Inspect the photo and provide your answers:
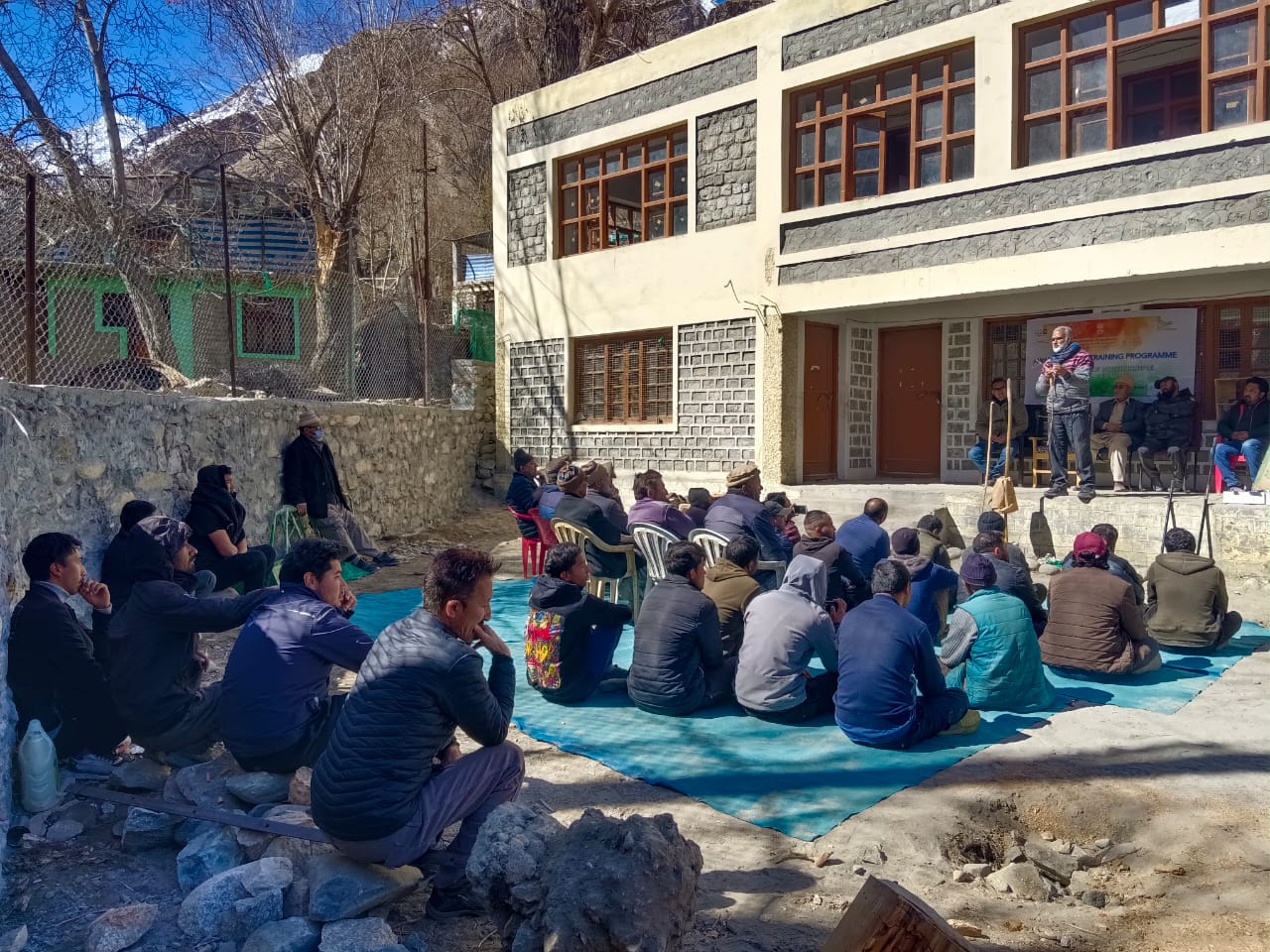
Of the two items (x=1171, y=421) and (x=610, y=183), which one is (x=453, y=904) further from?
(x=610, y=183)

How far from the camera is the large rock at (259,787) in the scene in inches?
149

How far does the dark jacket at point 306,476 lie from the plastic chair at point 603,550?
9.78 feet

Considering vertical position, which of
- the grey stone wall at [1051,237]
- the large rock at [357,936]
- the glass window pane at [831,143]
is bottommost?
the large rock at [357,936]

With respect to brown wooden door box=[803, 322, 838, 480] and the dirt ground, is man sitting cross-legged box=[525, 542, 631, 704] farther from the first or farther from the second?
brown wooden door box=[803, 322, 838, 480]

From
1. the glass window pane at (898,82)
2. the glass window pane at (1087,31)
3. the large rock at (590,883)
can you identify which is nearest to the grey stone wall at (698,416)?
the glass window pane at (898,82)

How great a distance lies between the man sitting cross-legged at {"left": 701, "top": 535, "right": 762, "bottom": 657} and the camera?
18.2 feet

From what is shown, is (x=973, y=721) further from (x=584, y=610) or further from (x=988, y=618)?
(x=584, y=610)

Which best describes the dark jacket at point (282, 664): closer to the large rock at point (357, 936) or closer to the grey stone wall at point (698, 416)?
the large rock at point (357, 936)

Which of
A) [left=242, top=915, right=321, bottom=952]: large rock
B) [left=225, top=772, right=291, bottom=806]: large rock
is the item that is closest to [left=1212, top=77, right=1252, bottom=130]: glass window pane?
[left=225, top=772, right=291, bottom=806]: large rock

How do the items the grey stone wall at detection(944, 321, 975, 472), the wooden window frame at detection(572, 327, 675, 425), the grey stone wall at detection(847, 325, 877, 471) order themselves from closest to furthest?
the grey stone wall at detection(944, 321, 975, 472) → the grey stone wall at detection(847, 325, 877, 471) → the wooden window frame at detection(572, 327, 675, 425)

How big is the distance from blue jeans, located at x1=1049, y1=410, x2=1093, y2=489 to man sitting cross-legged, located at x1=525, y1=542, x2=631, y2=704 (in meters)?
6.05

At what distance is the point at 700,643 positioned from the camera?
16.5 ft

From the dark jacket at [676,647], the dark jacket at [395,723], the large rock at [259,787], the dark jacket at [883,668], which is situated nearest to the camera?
the dark jacket at [395,723]

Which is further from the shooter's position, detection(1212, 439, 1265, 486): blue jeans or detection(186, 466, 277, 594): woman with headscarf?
detection(1212, 439, 1265, 486): blue jeans
